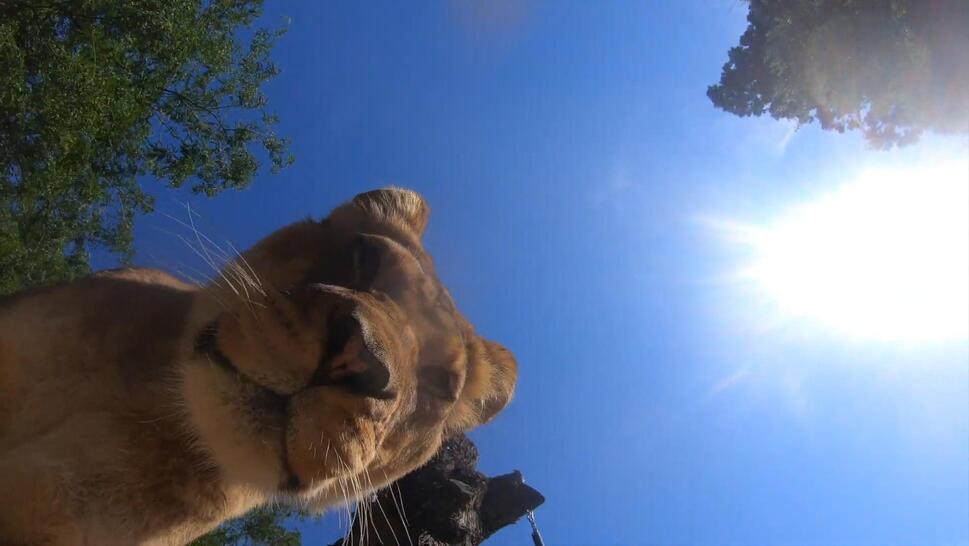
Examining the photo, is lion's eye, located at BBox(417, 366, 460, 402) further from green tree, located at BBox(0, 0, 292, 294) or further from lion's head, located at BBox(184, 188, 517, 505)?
green tree, located at BBox(0, 0, 292, 294)

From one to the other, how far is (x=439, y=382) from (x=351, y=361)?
1.24 meters

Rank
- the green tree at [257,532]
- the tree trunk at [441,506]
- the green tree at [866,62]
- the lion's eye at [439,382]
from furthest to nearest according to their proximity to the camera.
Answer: the green tree at [257,532]
the green tree at [866,62]
the tree trunk at [441,506]
the lion's eye at [439,382]

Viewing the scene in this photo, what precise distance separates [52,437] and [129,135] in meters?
15.6

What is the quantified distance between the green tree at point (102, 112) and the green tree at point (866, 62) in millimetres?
12988

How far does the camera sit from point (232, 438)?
2.65 metres

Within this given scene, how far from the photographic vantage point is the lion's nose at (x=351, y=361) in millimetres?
2592

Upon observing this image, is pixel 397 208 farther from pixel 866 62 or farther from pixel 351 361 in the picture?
pixel 866 62

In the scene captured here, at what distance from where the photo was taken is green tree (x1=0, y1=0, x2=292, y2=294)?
1238 centimetres

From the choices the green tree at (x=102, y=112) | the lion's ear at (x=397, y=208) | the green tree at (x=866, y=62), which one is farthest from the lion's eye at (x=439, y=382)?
the green tree at (x=866, y=62)

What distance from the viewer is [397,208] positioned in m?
4.80

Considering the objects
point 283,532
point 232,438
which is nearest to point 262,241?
point 232,438

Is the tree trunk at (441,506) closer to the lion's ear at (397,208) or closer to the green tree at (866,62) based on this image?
the lion's ear at (397,208)

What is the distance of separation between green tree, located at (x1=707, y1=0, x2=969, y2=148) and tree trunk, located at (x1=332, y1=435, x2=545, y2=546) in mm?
10899

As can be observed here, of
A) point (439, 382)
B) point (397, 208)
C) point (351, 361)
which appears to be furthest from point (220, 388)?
point (397, 208)
